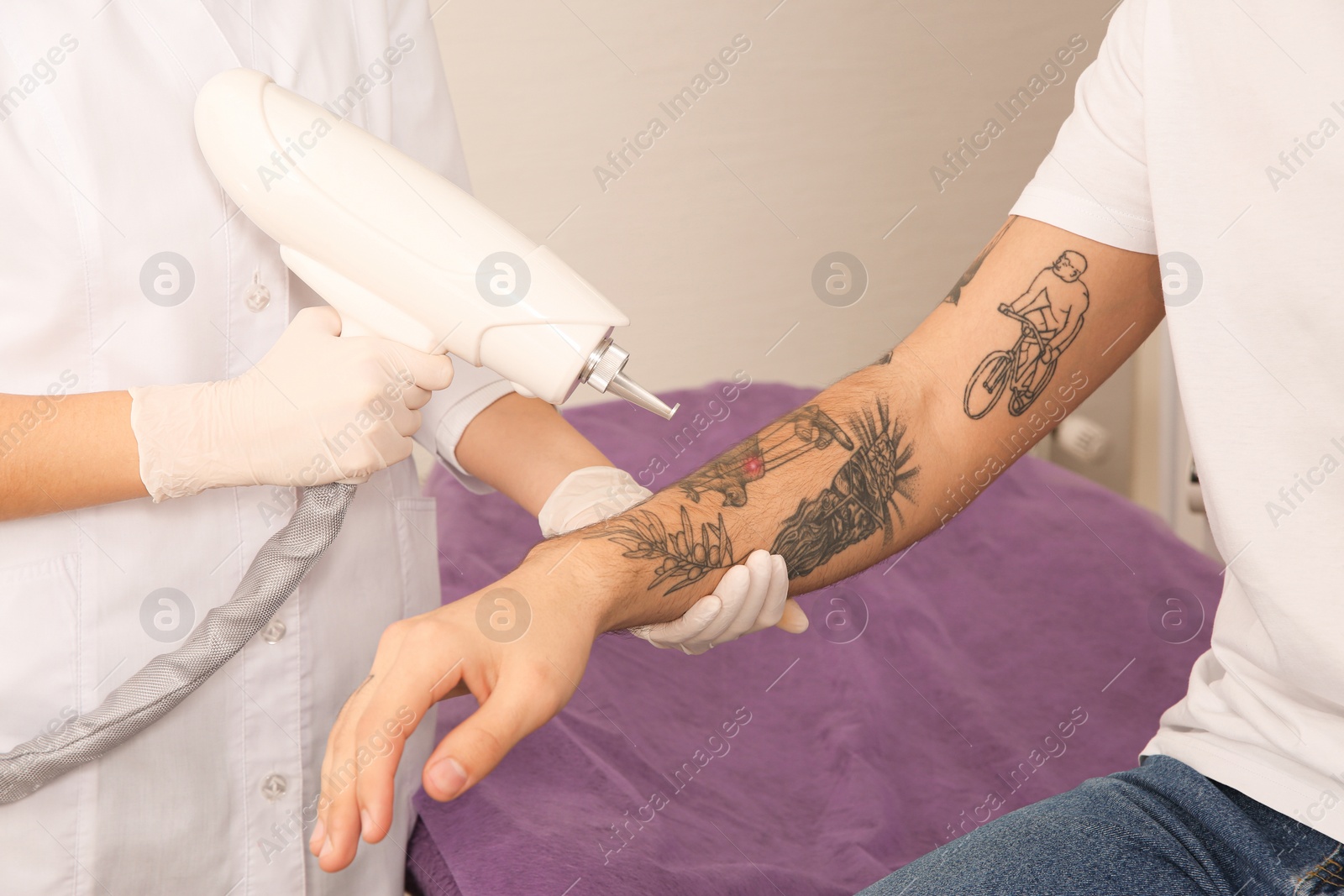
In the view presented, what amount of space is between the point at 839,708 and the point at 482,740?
996 millimetres

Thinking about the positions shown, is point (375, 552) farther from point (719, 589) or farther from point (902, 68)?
point (902, 68)

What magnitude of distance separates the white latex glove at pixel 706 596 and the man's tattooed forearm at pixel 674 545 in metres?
0.02

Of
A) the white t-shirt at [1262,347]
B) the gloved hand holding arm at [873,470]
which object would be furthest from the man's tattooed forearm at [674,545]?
the white t-shirt at [1262,347]

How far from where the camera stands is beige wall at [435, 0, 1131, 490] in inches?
95.9

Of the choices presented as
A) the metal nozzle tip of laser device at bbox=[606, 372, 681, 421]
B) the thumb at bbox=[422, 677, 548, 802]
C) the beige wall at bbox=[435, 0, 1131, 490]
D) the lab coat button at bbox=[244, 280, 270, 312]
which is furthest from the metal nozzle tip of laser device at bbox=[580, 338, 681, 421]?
the beige wall at bbox=[435, 0, 1131, 490]

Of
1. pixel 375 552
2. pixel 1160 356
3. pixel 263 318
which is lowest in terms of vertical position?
pixel 375 552

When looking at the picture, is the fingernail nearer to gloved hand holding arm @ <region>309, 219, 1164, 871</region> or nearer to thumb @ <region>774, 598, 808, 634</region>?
gloved hand holding arm @ <region>309, 219, 1164, 871</region>

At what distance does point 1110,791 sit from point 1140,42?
2.26 feet

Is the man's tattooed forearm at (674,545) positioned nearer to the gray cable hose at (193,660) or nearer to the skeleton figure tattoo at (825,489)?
the skeleton figure tattoo at (825,489)

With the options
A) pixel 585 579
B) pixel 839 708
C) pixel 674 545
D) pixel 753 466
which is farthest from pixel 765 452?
pixel 839 708

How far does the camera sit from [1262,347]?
0.88m

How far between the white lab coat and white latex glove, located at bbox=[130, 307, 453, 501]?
8 centimetres

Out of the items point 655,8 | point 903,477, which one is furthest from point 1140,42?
point 655,8

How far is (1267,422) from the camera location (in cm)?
87
